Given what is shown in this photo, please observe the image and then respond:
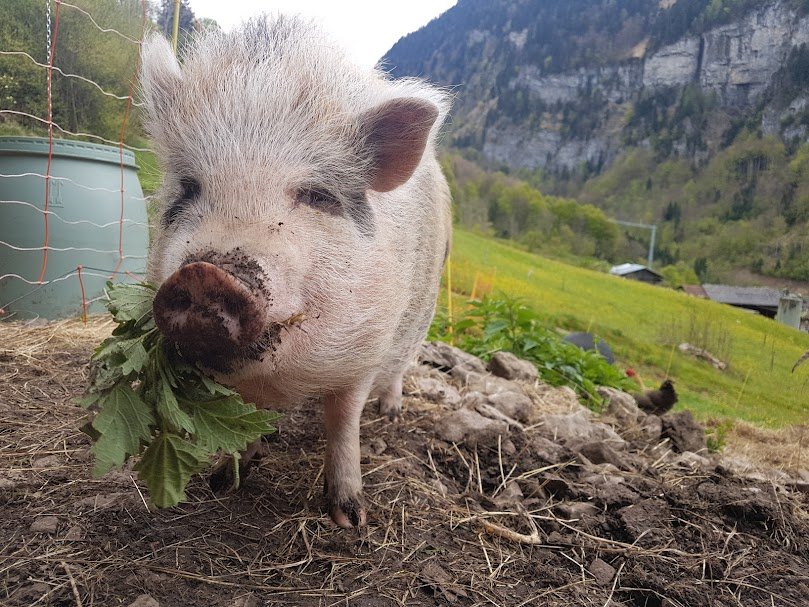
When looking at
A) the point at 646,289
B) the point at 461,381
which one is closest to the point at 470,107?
the point at 646,289

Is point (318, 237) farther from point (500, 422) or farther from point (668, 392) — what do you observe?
point (668, 392)

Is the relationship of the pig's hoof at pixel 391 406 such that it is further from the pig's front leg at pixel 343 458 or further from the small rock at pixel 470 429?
the pig's front leg at pixel 343 458

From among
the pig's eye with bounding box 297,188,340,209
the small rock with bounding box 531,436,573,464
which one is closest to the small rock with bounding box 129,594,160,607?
the pig's eye with bounding box 297,188,340,209

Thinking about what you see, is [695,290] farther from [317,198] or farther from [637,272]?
[317,198]

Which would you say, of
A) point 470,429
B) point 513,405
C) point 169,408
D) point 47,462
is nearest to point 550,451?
point 470,429

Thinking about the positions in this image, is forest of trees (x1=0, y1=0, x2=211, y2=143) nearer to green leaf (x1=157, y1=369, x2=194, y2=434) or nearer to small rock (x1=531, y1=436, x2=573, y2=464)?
green leaf (x1=157, y1=369, x2=194, y2=434)
